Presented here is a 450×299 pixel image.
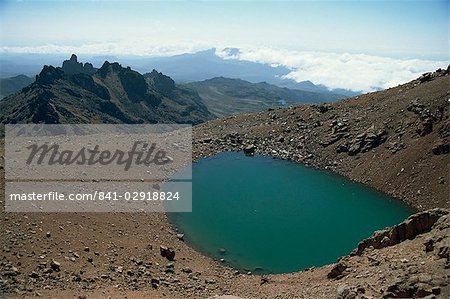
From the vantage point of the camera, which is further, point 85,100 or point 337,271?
point 85,100

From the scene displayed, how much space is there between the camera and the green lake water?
3138 centimetres

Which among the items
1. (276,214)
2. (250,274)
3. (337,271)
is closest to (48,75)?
(276,214)

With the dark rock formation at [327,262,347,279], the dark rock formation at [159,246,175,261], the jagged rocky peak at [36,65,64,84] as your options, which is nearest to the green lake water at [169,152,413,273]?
the dark rock formation at [159,246,175,261]

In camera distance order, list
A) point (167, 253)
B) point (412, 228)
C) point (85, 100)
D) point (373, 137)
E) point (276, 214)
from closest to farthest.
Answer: point (412, 228) → point (167, 253) → point (276, 214) → point (373, 137) → point (85, 100)

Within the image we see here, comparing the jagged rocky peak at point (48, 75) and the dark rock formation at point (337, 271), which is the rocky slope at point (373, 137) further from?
the jagged rocky peak at point (48, 75)

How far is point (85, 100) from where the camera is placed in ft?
519

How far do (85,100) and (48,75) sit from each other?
745 inches

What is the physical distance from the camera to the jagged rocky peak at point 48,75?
6299 inches

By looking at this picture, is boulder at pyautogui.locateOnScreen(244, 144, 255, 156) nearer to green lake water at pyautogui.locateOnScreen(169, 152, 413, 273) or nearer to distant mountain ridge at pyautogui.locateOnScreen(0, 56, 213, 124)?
green lake water at pyautogui.locateOnScreen(169, 152, 413, 273)

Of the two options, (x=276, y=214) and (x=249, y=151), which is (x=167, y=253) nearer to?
(x=276, y=214)

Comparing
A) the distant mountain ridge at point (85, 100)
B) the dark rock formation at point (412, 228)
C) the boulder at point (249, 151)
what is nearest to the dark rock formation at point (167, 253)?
the dark rock formation at point (412, 228)

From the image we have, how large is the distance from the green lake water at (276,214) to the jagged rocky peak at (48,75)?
130532 millimetres

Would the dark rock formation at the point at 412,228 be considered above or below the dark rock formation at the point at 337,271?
above

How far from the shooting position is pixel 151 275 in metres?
24.2
